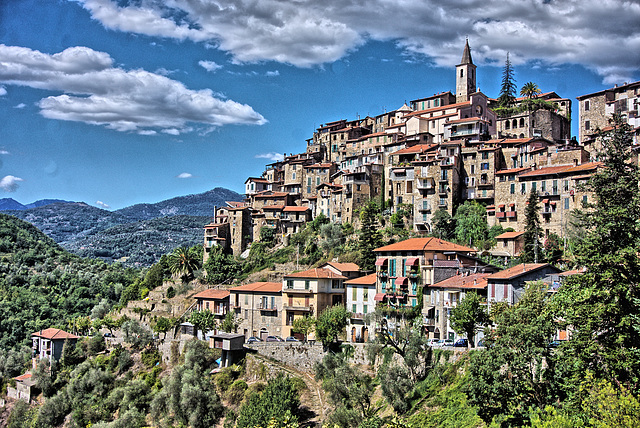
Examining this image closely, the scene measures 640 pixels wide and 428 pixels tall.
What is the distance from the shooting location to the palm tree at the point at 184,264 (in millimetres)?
88569

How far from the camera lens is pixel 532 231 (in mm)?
60719

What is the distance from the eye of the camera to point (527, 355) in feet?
102

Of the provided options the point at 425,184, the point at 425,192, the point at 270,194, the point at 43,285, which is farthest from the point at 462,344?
the point at 43,285

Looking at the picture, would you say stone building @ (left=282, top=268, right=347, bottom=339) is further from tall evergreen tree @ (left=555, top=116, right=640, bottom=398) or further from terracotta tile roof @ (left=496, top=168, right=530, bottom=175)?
tall evergreen tree @ (left=555, top=116, right=640, bottom=398)

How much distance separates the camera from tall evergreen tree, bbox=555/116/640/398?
2627cm

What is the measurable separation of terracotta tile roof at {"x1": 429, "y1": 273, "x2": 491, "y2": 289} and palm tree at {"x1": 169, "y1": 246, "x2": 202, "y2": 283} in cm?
4703

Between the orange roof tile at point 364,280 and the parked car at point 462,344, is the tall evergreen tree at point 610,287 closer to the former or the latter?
the parked car at point 462,344

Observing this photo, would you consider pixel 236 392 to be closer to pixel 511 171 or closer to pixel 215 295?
pixel 215 295

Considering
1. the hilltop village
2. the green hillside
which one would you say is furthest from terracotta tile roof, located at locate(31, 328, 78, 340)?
the hilltop village

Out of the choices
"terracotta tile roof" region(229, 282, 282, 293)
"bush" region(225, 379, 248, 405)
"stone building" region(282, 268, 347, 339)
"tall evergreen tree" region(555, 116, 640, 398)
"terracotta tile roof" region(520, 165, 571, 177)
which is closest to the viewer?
"tall evergreen tree" region(555, 116, 640, 398)

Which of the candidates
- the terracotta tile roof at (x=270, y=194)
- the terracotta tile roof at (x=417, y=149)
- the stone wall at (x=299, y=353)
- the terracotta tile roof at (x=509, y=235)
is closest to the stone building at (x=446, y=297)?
the stone wall at (x=299, y=353)

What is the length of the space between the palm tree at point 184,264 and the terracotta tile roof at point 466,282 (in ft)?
154

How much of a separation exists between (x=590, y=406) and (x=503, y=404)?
7.02 metres

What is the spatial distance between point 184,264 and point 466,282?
167 feet
